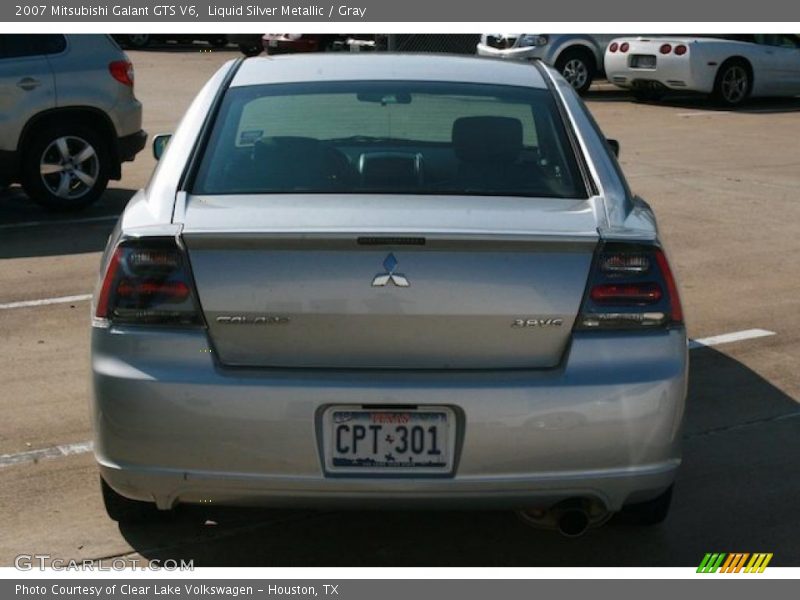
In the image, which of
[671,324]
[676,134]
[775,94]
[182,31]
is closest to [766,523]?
[671,324]

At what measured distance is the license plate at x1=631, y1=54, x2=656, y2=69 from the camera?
803 inches

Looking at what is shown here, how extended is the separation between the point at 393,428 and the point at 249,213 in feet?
2.57

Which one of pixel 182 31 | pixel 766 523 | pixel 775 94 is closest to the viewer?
pixel 766 523

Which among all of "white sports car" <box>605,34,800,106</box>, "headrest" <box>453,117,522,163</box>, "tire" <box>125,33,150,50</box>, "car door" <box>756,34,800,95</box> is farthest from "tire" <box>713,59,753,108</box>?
"headrest" <box>453,117,522,163</box>

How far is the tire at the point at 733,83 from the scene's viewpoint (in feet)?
67.4

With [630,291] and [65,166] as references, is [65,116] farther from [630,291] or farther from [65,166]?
[630,291]

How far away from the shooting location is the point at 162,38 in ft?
108

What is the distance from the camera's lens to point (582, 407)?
4.00 m

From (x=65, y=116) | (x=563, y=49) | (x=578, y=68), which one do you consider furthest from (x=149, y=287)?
(x=578, y=68)

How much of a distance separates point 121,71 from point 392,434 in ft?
26.9
